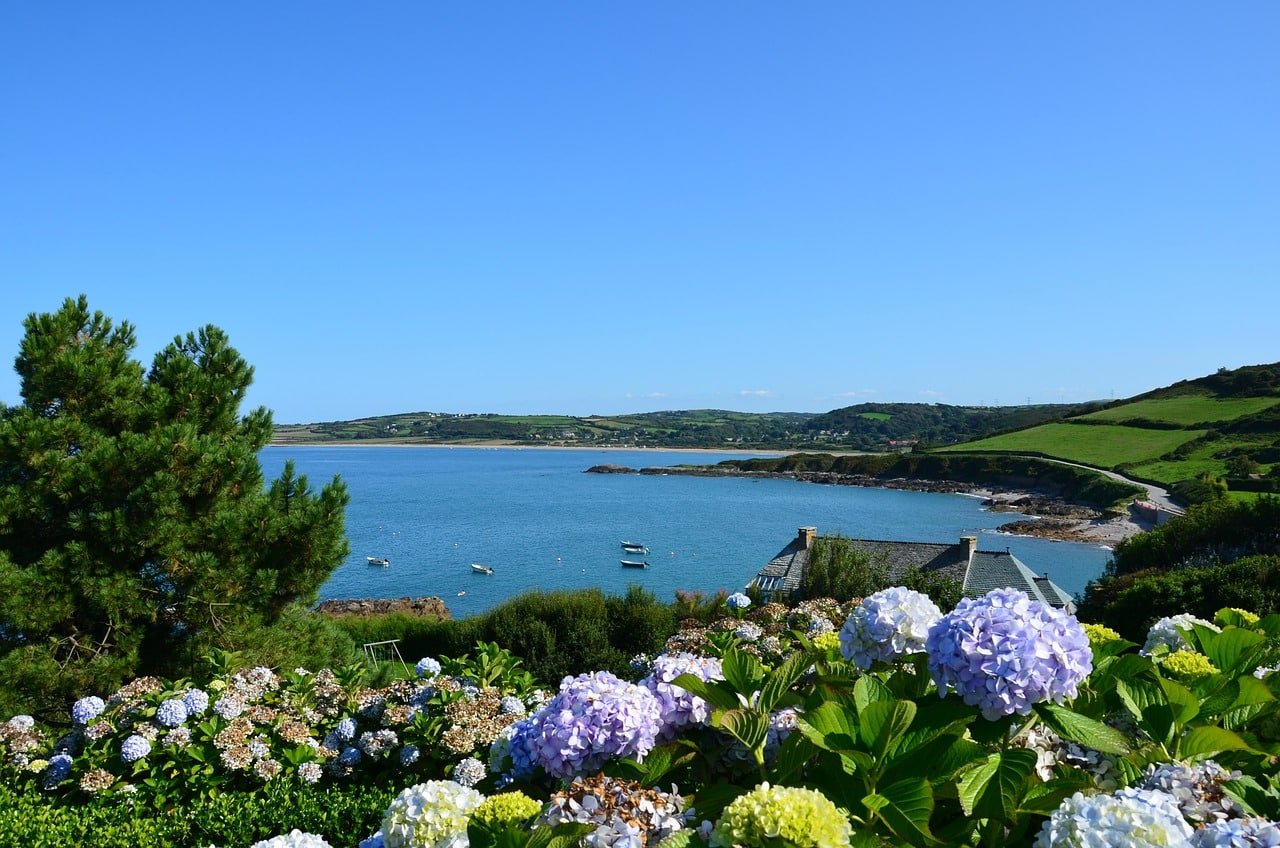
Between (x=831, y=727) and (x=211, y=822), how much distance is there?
354cm

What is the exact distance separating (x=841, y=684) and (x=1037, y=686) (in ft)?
1.95

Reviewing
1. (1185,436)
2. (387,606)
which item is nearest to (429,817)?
(387,606)

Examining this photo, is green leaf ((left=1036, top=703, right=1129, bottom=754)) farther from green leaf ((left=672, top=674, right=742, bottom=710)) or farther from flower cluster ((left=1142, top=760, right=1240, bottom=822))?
green leaf ((left=672, top=674, right=742, bottom=710))

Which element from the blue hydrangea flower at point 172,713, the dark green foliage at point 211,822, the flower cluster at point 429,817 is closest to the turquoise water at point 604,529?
the blue hydrangea flower at point 172,713

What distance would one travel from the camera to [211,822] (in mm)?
3820

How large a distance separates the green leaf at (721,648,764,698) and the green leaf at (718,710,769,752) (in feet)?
0.46

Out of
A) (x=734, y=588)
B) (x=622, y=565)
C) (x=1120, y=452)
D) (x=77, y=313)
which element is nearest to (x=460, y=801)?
(x=77, y=313)

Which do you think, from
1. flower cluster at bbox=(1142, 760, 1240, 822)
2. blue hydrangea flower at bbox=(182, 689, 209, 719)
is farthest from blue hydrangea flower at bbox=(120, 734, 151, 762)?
flower cluster at bbox=(1142, 760, 1240, 822)

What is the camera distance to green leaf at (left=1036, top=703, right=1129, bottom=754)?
166 centimetres

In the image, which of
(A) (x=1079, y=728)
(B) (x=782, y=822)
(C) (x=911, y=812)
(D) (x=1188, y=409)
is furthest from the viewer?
(D) (x=1188, y=409)

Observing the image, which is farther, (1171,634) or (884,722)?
(1171,634)

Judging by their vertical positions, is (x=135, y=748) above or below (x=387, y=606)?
above

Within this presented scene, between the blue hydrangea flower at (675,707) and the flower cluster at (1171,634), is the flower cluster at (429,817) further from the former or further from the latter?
the flower cluster at (1171,634)

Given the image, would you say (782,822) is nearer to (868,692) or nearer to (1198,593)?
(868,692)
